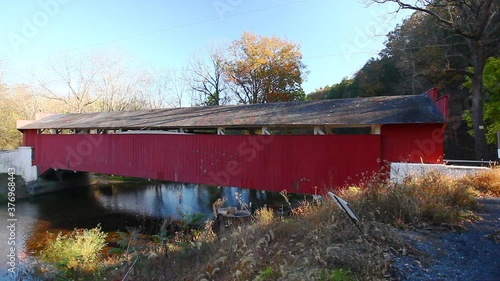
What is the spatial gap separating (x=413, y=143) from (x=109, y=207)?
13.3 metres

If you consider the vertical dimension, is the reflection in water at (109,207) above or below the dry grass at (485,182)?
below

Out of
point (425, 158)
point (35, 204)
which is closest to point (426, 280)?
point (425, 158)

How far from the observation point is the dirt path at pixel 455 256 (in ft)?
8.80

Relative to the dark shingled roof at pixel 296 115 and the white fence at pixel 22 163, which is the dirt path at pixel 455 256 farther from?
the white fence at pixel 22 163

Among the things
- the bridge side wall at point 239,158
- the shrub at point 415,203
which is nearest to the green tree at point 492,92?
the bridge side wall at point 239,158

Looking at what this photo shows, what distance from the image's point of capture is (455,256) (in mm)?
2994

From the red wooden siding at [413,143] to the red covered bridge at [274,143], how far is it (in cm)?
2

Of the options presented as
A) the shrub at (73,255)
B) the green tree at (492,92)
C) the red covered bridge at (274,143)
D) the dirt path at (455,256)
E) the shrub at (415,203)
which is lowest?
the shrub at (73,255)

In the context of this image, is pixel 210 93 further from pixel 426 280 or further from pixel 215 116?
pixel 426 280

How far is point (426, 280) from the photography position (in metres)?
2.60

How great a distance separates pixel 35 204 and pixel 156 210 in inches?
254

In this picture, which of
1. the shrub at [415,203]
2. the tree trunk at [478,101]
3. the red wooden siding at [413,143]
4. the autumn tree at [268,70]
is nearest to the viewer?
the shrub at [415,203]

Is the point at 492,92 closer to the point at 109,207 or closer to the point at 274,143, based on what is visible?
the point at 274,143

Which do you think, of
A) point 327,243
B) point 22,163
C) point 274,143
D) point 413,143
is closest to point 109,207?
point 22,163
